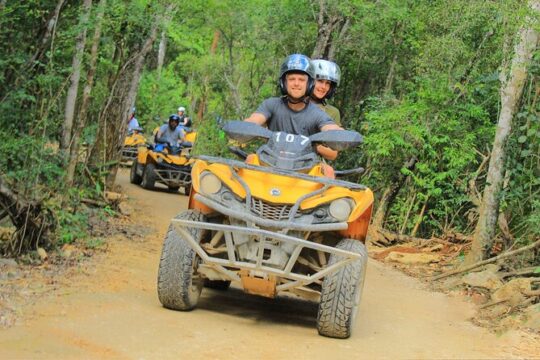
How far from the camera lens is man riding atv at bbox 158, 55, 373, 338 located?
6.47m

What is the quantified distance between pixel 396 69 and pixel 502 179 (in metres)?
8.75

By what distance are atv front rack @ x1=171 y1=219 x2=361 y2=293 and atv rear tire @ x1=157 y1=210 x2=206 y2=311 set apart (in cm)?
11

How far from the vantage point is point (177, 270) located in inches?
266

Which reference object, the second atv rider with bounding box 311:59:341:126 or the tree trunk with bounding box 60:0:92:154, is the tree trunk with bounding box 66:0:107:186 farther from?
the second atv rider with bounding box 311:59:341:126

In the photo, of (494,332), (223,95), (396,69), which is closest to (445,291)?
(494,332)

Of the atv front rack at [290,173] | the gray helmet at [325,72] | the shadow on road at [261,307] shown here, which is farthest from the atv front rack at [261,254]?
the gray helmet at [325,72]

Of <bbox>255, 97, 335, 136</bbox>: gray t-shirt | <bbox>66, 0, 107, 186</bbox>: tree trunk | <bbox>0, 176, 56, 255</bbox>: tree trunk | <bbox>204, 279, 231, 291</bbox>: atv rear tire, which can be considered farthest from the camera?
<bbox>66, 0, 107, 186</bbox>: tree trunk

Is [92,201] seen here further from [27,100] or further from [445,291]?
[445,291]

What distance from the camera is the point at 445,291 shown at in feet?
35.3

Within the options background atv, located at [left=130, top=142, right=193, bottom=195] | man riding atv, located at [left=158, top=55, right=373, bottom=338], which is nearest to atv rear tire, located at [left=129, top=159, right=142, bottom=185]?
background atv, located at [left=130, top=142, right=193, bottom=195]

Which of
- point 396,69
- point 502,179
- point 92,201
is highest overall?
point 396,69

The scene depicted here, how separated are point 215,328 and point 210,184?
116 centimetres

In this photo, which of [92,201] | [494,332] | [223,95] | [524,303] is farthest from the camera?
[223,95]

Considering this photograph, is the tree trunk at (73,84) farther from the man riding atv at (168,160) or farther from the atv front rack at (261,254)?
the man riding atv at (168,160)
